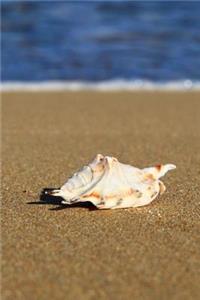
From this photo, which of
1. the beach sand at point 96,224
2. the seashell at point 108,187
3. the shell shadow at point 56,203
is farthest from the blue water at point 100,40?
the seashell at point 108,187

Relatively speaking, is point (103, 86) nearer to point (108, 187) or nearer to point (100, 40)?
point (100, 40)

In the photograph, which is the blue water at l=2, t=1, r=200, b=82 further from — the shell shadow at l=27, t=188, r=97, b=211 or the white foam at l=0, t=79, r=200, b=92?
the shell shadow at l=27, t=188, r=97, b=211

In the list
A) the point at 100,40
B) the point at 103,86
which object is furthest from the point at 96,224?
the point at 100,40

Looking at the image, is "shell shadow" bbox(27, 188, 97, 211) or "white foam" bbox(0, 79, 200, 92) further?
"white foam" bbox(0, 79, 200, 92)

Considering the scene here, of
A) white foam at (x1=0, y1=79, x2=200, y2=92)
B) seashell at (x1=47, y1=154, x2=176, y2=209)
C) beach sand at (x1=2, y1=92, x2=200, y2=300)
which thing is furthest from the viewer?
white foam at (x1=0, y1=79, x2=200, y2=92)

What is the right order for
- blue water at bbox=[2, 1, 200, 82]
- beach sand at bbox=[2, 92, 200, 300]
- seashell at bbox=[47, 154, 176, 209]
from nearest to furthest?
beach sand at bbox=[2, 92, 200, 300] → seashell at bbox=[47, 154, 176, 209] → blue water at bbox=[2, 1, 200, 82]

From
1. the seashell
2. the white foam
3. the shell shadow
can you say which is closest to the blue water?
the white foam

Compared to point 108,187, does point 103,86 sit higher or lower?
lower
